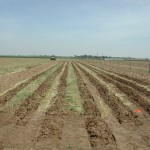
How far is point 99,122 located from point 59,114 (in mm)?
1866

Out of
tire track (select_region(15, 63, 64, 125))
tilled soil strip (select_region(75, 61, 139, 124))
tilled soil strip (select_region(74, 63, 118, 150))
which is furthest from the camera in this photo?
tilled soil strip (select_region(75, 61, 139, 124))

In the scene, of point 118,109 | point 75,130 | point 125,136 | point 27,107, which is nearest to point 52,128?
point 75,130

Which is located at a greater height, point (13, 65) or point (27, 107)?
point (27, 107)

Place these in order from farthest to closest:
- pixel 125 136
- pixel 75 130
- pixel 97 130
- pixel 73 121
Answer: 1. pixel 73 121
2. pixel 75 130
3. pixel 97 130
4. pixel 125 136

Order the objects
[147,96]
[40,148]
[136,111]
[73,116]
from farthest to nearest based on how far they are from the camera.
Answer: [147,96] < [136,111] < [73,116] < [40,148]

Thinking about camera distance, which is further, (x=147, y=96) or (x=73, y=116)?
(x=147, y=96)

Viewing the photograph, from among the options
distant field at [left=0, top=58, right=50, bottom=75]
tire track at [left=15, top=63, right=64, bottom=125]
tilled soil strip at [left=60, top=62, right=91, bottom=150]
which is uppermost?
tire track at [left=15, top=63, right=64, bottom=125]

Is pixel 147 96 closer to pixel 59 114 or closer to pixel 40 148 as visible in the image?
pixel 59 114

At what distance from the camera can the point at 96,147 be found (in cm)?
800

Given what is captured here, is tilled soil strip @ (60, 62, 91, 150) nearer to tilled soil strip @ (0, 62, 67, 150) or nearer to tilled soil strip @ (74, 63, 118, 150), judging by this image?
tilled soil strip @ (74, 63, 118, 150)

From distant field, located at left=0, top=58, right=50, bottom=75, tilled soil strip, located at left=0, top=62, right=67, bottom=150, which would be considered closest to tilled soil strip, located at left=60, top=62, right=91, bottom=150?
tilled soil strip, located at left=0, top=62, right=67, bottom=150

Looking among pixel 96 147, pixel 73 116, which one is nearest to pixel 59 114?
pixel 73 116

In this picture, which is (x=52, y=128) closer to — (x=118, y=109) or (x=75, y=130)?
(x=75, y=130)

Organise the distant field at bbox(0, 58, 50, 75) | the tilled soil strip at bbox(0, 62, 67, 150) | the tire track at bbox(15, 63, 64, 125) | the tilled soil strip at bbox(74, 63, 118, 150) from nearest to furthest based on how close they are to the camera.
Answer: the tilled soil strip at bbox(0, 62, 67, 150), the tilled soil strip at bbox(74, 63, 118, 150), the tire track at bbox(15, 63, 64, 125), the distant field at bbox(0, 58, 50, 75)
